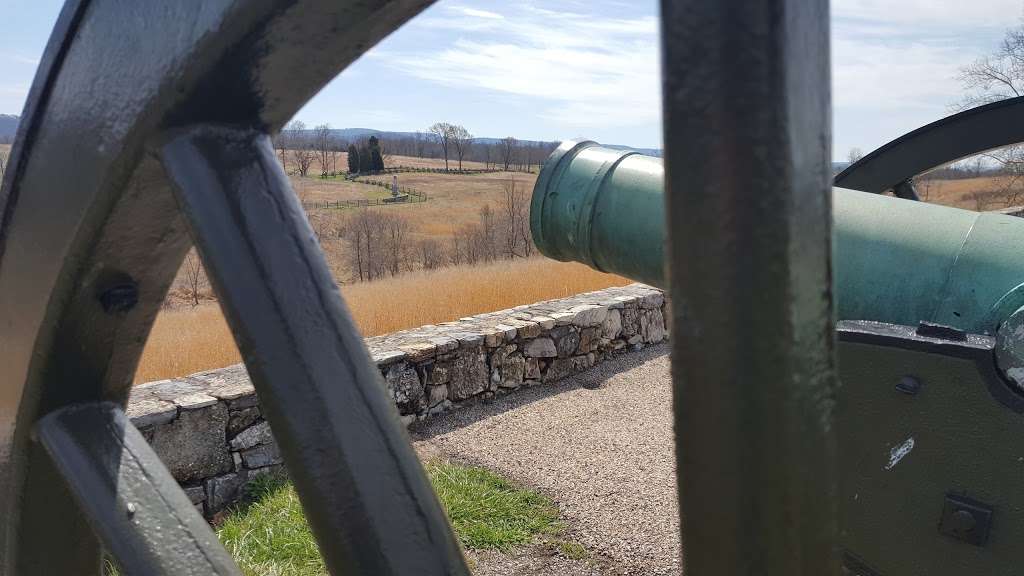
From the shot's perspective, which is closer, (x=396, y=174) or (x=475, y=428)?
(x=475, y=428)

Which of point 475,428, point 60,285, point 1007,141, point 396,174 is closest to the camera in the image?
point 60,285

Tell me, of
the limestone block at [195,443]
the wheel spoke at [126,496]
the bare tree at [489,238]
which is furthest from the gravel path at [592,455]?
the bare tree at [489,238]

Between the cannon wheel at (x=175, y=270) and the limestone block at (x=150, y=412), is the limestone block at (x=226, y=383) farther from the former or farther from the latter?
the cannon wheel at (x=175, y=270)

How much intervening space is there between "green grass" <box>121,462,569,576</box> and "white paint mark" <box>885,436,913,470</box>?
217 centimetres

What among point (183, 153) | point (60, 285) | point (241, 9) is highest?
point (241, 9)

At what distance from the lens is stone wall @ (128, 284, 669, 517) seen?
14.6 ft

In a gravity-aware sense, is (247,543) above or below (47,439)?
below

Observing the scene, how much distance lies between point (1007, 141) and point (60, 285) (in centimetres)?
263

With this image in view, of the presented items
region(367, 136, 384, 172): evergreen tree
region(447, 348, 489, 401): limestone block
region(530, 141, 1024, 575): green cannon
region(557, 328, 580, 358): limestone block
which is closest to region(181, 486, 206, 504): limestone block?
region(447, 348, 489, 401): limestone block

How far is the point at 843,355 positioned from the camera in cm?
190

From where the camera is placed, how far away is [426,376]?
19.7 ft

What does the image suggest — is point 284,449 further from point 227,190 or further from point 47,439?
point 47,439

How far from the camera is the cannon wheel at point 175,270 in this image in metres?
0.63

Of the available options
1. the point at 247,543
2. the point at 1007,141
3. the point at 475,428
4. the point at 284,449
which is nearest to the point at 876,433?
the point at 1007,141
